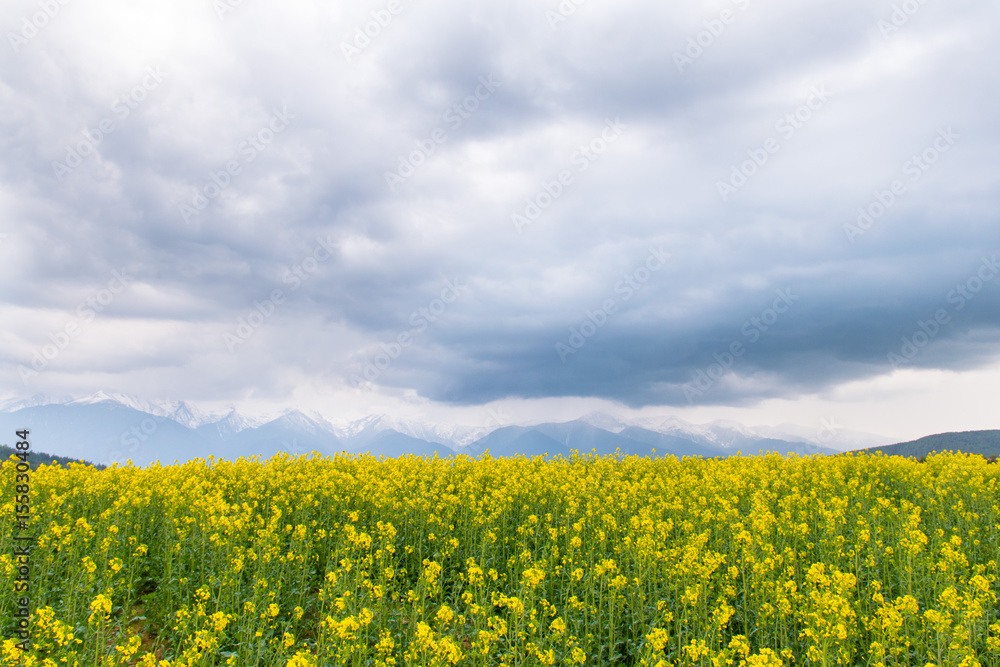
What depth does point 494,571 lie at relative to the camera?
9.09 meters

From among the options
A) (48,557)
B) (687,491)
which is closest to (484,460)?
(687,491)

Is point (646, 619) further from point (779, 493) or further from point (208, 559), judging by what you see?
point (779, 493)

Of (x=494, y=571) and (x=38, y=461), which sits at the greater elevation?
(x=38, y=461)

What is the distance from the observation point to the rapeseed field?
7629mm

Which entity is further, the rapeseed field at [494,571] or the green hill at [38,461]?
the green hill at [38,461]

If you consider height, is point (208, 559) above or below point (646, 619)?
above

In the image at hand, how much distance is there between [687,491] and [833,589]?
24.6 ft

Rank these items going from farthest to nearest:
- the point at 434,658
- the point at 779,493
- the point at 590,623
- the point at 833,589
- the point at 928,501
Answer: the point at 779,493, the point at 928,501, the point at 590,623, the point at 833,589, the point at 434,658

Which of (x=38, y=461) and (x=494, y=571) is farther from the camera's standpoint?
(x=38, y=461)

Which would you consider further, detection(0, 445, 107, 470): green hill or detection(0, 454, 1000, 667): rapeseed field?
detection(0, 445, 107, 470): green hill

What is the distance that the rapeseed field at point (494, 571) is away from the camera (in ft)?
25.0

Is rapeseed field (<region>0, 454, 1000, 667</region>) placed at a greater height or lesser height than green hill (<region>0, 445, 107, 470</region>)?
lesser

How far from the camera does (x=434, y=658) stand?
20.9 ft

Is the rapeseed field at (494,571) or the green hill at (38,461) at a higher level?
the green hill at (38,461)
